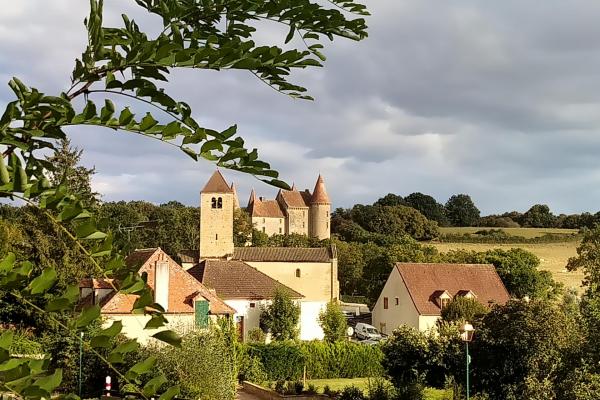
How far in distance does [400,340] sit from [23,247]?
47.1 ft

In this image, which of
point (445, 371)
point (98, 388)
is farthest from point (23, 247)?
point (445, 371)

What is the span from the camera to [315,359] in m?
31.8

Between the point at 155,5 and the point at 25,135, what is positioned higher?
the point at 155,5

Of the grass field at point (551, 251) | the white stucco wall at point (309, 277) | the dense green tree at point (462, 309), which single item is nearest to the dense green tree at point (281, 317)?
the dense green tree at point (462, 309)

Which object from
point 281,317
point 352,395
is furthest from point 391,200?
point 352,395

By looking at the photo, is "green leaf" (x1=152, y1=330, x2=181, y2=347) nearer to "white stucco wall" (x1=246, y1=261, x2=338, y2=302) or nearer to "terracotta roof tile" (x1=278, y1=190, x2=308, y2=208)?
"white stucco wall" (x1=246, y1=261, x2=338, y2=302)

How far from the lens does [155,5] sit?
6.39 ft

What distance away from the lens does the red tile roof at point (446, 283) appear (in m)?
41.8

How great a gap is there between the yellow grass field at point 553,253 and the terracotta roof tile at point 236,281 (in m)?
29.3

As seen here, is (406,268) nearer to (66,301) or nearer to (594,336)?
(594,336)

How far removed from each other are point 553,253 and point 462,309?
35.5m

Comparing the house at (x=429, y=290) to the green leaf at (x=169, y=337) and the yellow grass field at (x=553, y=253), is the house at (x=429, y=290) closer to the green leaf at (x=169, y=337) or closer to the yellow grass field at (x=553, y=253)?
the yellow grass field at (x=553, y=253)

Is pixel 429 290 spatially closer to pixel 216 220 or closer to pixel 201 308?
pixel 201 308

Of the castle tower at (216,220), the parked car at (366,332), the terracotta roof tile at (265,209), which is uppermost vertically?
the terracotta roof tile at (265,209)
